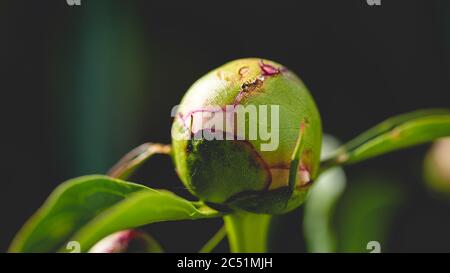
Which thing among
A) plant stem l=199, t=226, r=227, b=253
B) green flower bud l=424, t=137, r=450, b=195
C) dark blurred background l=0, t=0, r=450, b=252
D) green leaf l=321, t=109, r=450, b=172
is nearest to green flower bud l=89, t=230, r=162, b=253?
plant stem l=199, t=226, r=227, b=253

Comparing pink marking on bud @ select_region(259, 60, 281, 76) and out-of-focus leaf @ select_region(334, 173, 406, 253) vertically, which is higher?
pink marking on bud @ select_region(259, 60, 281, 76)

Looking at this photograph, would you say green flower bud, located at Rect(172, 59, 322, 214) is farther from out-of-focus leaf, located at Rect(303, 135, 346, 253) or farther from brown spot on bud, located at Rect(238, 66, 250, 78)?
out-of-focus leaf, located at Rect(303, 135, 346, 253)

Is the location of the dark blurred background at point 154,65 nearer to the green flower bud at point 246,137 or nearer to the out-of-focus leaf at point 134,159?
the out-of-focus leaf at point 134,159

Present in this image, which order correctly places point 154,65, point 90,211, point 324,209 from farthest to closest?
point 154,65 < point 324,209 < point 90,211

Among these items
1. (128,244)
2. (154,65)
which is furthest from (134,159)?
(154,65)

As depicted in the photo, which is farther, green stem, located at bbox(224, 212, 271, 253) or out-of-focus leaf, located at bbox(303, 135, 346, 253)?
out-of-focus leaf, located at bbox(303, 135, 346, 253)

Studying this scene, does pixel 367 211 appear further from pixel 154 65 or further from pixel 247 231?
pixel 154 65

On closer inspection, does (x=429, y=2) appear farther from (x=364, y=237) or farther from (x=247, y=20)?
(x=364, y=237)

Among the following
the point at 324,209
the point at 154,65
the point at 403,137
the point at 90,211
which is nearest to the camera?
the point at 90,211
